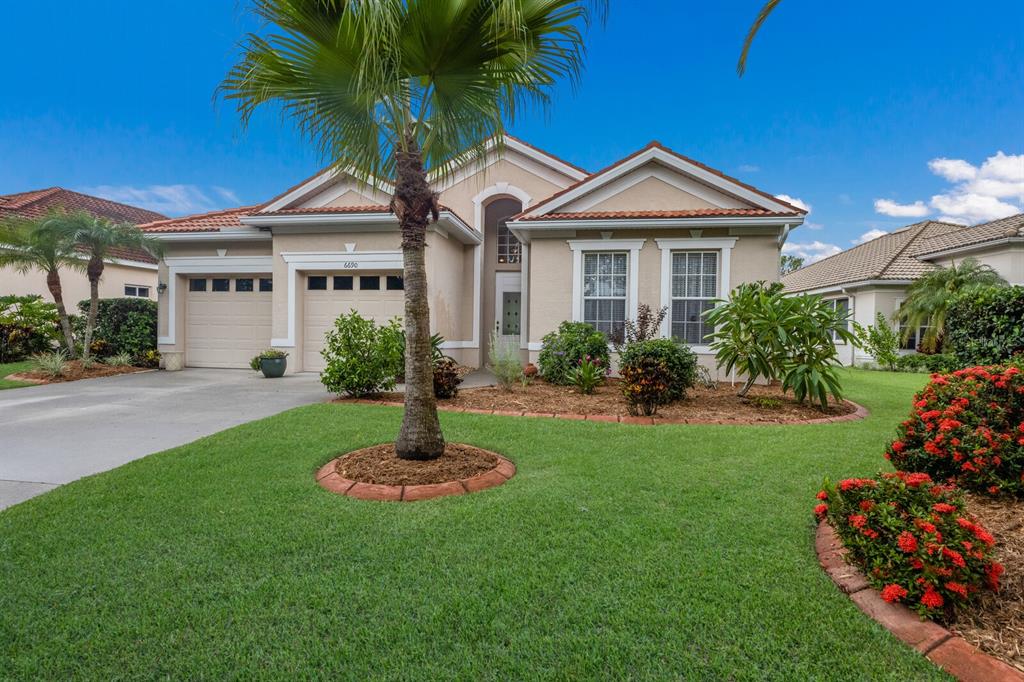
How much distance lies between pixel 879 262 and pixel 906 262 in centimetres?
92

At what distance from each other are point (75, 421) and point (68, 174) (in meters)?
18.9

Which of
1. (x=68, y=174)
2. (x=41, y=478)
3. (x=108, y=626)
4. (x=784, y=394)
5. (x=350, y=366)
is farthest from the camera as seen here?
(x=68, y=174)

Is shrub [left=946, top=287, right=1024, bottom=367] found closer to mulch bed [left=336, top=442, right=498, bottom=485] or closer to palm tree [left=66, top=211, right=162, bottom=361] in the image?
mulch bed [left=336, top=442, right=498, bottom=485]

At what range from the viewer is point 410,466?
427 centimetres

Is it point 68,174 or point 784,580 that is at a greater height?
point 68,174

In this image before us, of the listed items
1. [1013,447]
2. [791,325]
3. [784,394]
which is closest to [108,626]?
[1013,447]

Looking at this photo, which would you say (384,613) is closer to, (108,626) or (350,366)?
(108,626)

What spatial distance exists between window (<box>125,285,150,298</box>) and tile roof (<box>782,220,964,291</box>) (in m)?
28.7

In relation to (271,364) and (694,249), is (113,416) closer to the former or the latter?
(271,364)

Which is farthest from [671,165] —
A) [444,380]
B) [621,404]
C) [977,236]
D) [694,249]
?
[977,236]

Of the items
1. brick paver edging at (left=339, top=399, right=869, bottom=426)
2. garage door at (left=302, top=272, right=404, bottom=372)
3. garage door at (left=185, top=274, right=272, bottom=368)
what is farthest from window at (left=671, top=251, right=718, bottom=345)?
garage door at (left=185, top=274, right=272, bottom=368)

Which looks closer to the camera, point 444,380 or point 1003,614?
point 1003,614

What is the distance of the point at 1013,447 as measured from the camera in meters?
3.48

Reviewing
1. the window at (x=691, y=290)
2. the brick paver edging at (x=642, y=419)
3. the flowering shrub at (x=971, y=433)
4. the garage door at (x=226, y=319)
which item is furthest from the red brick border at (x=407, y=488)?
the garage door at (x=226, y=319)
